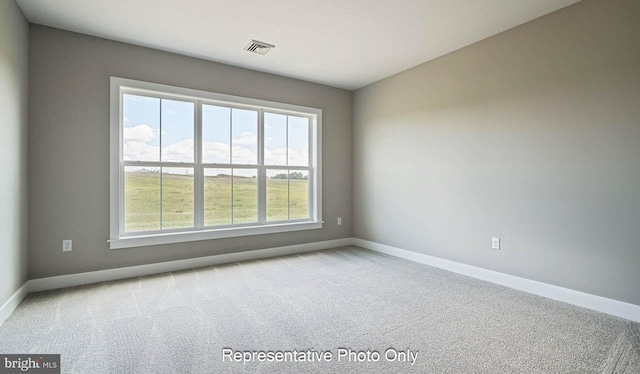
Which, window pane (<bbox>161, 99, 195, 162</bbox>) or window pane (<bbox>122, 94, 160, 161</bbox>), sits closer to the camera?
window pane (<bbox>122, 94, 160, 161</bbox>)

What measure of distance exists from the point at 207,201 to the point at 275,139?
1.38 meters

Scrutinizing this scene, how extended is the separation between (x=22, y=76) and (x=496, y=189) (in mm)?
4849

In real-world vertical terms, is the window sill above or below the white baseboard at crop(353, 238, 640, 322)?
above

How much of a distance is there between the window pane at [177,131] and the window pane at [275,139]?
1057mm

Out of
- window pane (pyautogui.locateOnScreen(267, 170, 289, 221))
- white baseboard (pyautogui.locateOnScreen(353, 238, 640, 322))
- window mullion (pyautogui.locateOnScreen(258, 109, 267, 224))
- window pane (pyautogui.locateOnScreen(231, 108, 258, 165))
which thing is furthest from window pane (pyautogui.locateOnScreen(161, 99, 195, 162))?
white baseboard (pyautogui.locateOnScreen(353, 238, 640, 322))

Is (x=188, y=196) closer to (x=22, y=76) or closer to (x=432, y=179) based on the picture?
(x=22, y=76)

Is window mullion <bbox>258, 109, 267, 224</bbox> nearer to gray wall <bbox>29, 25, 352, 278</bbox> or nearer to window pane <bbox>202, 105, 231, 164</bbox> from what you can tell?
window pane <bbox>202, 105, 231, 164</bbox>

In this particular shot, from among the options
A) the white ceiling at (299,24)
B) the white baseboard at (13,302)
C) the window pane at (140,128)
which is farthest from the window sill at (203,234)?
the white ceiling at (299,24)

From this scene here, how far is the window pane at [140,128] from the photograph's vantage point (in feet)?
11.7

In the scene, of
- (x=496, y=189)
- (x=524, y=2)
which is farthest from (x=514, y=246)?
(x=524, y=2)

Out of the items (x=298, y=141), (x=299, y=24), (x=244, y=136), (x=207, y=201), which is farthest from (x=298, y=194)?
(x=299, y=24)

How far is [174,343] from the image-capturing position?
2.08 metres

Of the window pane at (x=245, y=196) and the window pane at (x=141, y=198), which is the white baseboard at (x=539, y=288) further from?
the window pane at (x=141, y=198)

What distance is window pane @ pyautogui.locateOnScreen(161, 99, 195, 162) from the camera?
3.81m
